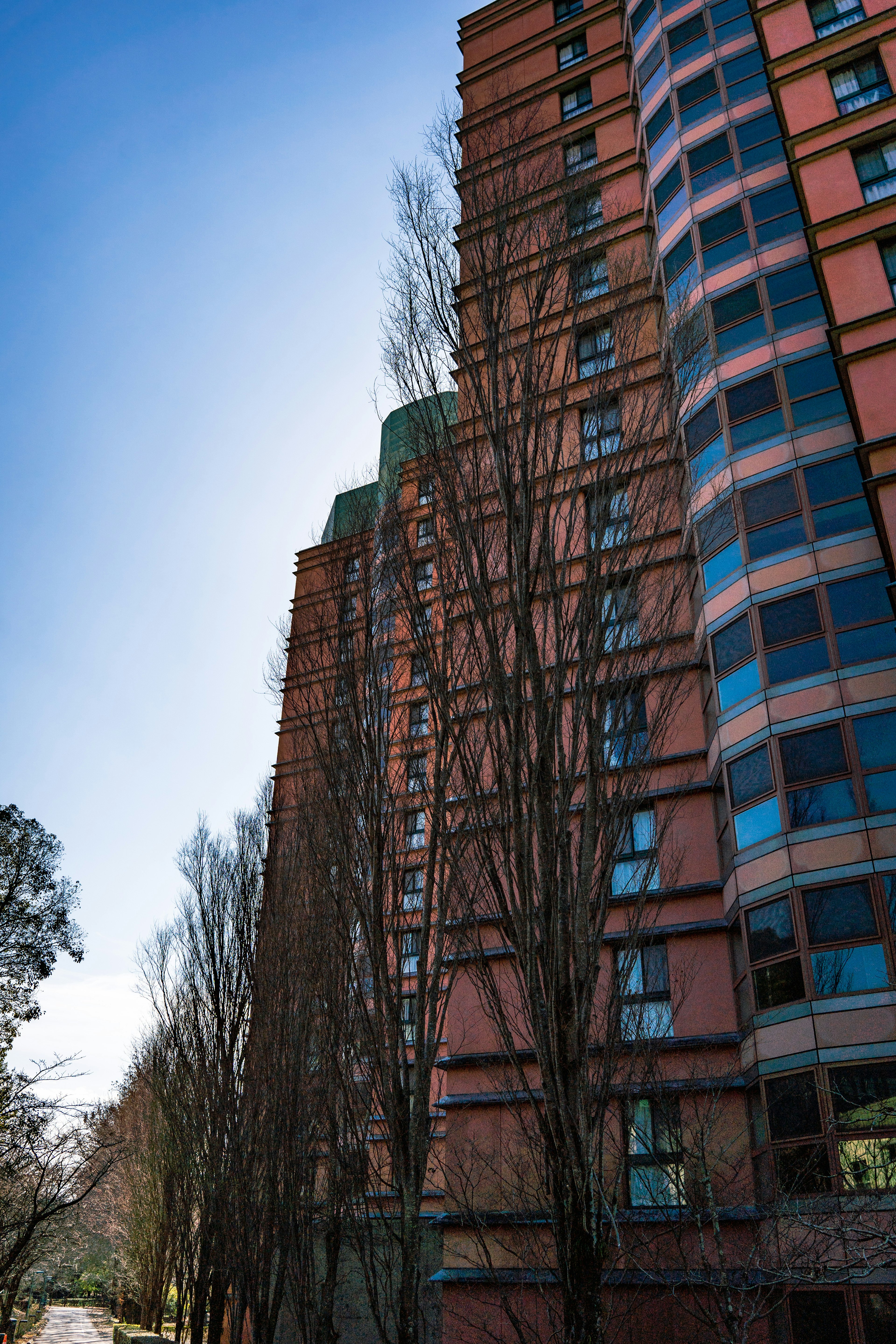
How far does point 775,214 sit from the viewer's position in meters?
15.7

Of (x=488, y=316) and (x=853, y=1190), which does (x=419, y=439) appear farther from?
(x=853, y=1190)

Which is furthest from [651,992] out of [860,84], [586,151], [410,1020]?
[586,151]

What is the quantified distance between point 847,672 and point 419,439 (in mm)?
6496

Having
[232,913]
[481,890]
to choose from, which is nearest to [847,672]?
[481,890]

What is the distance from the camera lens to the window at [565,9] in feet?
76.0

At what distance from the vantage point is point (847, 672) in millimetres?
12281

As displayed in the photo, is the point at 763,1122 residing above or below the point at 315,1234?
above

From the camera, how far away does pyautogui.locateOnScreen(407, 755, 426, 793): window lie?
1093cm

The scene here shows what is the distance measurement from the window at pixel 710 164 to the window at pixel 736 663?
27.9 ft

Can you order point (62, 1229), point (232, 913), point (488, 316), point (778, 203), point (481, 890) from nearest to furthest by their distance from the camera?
point (481, 890) < point (488, 316) < point (778, 203) < point (232, 913) < point (62, 1229)

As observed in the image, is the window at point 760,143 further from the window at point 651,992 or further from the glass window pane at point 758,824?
the window at point 651,992

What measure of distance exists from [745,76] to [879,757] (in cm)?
1306

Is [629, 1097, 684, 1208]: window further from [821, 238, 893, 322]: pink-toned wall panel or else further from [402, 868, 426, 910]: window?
[821, 238, 893, 322]: pink-toned wall panel

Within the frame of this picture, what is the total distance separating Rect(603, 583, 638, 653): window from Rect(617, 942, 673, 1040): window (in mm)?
4157
